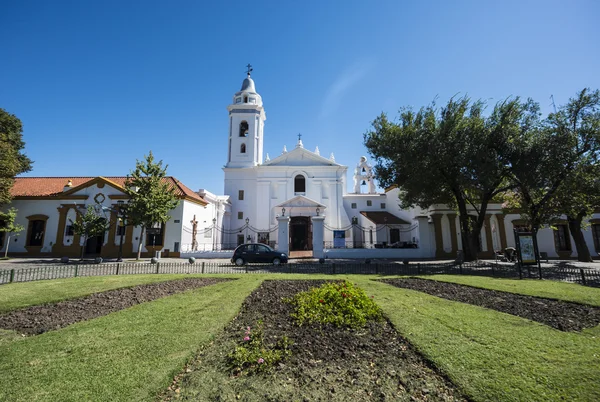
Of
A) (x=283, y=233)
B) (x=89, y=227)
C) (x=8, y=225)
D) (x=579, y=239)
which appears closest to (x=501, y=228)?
(x=579, y=239)

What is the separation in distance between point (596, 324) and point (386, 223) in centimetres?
2403

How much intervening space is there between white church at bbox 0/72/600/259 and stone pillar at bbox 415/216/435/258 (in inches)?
3.1

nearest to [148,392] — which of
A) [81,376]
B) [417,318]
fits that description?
[81,376]

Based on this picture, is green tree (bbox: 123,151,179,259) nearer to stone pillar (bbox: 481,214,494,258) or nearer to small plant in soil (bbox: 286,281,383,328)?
small plant in soil (bbox: 286,281,383,328)

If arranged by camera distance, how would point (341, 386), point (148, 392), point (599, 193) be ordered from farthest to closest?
point (599, 193) → point (341, 386) → point (148, 392)

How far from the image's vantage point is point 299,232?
30484mm

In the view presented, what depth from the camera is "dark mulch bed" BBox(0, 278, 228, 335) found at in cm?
577

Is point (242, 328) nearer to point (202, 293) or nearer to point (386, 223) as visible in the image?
point (202, 293)

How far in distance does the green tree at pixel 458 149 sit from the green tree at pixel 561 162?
1.04m

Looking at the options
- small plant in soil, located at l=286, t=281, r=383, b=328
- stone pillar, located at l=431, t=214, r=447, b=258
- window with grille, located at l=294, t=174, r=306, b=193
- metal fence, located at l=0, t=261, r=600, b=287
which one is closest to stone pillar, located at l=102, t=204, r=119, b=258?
metal fence, located at l=0, t=261, r=600, b=287

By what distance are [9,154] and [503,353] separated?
33.5 metres

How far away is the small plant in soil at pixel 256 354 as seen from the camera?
12.4 ft

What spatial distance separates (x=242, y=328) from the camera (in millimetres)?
5277

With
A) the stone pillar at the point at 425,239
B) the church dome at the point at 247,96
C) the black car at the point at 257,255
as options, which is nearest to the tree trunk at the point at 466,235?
the stone pillar at the point at 425,239
